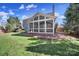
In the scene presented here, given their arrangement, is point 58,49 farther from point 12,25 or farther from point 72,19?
point 12,25

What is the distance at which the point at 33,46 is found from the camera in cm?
193

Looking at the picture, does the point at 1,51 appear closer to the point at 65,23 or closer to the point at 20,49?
the point at 20,49

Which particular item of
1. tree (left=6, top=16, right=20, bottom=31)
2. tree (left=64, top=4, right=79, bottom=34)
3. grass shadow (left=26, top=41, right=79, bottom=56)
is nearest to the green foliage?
tree (left=6, top=16, right=20, bottom=31)

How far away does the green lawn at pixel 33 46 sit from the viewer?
1901 mm

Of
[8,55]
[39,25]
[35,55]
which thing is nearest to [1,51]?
[8,55]

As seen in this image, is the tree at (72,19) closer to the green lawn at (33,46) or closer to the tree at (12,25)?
the green lawn at (33,46)

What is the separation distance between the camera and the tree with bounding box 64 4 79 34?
1.92m

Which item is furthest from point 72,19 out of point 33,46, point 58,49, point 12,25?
point 12,25

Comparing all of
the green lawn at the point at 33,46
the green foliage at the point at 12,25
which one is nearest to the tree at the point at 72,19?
the green lawn at the point at 33,46

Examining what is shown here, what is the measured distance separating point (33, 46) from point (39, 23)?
0.25 m

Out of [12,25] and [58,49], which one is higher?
[12,25]

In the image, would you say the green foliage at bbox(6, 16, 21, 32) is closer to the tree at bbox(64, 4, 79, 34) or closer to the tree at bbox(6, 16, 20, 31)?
the tree at bbox(6, 16, 20, 31)

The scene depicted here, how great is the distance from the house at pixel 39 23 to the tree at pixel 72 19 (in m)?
0.15

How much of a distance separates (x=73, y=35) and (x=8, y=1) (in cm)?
76
